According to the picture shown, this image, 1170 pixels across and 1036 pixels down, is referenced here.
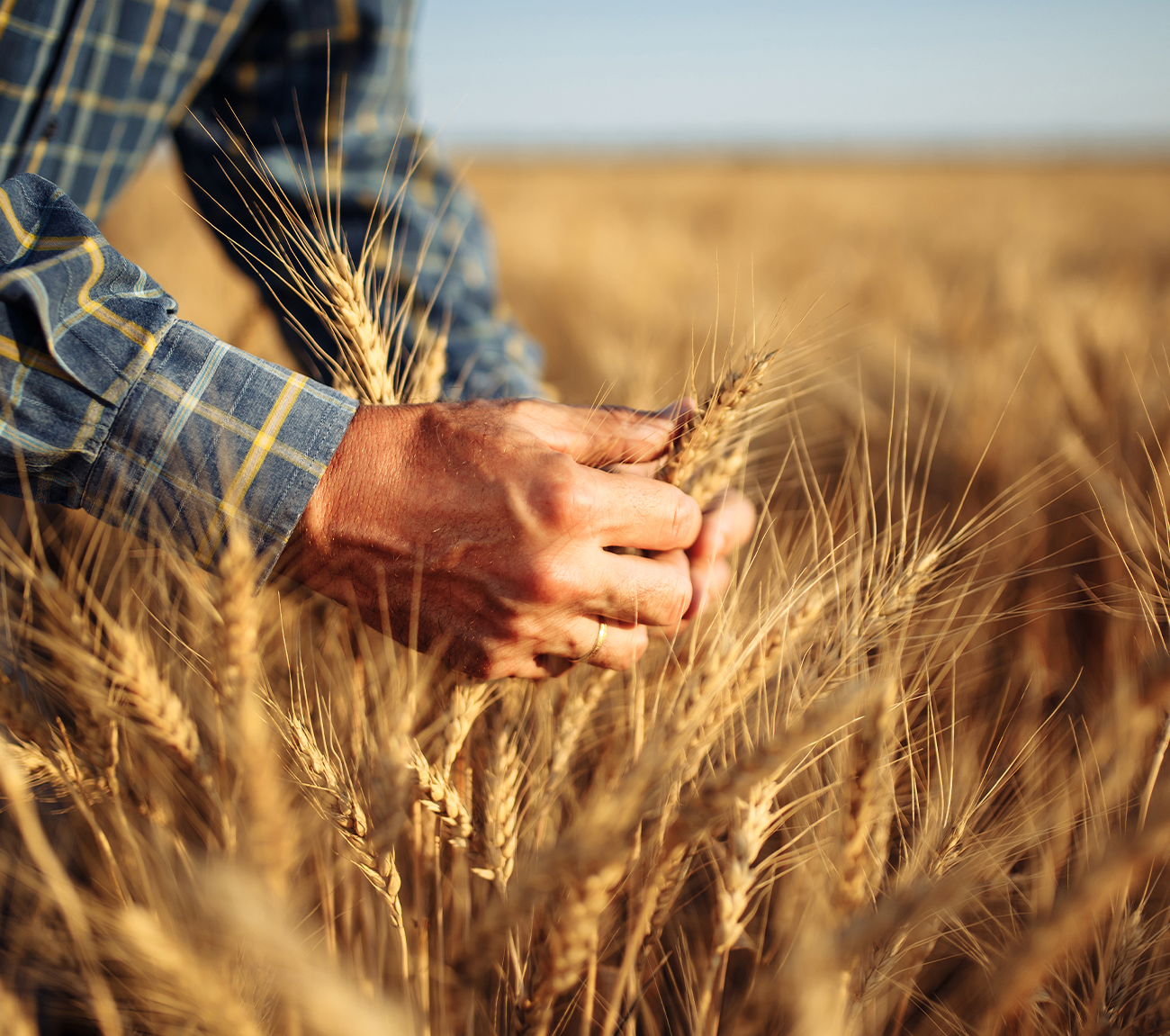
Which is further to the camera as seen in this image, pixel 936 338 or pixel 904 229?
pixel 904 229

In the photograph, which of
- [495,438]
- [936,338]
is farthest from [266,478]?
[936,338]

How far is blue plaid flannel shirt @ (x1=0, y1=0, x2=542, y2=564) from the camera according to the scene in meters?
0.54

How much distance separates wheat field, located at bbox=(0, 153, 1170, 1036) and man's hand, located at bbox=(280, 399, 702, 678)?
0.17ft

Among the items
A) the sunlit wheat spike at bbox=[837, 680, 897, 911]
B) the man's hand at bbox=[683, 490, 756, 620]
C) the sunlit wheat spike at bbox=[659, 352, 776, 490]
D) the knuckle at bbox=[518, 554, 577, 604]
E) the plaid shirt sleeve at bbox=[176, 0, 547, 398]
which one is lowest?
the sunlit wheat spike at bbox=[837, 680, 897, 911]

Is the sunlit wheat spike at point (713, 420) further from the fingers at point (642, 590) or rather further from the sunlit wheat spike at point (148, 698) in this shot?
the sunlit wheat spike at point (148, 698)

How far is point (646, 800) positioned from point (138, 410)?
0.51m

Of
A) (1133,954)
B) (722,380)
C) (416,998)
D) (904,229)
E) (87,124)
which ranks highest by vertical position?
(904,229)

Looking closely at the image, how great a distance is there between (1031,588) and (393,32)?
1461mm

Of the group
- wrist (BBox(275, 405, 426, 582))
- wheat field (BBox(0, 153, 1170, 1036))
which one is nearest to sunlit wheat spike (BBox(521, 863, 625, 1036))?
wheat field (BBox(0, 153, 1170, 1036))

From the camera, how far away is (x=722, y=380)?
0.60 meters

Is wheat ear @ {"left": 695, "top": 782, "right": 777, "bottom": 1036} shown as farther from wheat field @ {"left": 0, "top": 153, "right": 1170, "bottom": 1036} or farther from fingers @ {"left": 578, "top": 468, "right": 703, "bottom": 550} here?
fingers @ {"left": 578, "top": 468, "right": 703, "bottom": 550}

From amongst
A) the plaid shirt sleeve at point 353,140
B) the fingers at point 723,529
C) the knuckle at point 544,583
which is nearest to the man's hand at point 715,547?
the fingers at point 723,529

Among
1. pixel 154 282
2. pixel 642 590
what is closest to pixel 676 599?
pixel 642 590

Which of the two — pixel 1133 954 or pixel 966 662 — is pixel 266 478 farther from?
pixel 966 662
